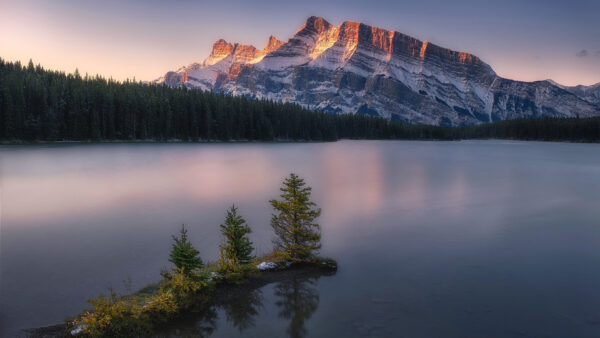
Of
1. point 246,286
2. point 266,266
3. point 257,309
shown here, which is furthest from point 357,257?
point 257,309

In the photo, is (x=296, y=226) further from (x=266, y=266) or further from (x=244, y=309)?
(x=244, y=309)

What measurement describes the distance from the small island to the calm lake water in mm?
732

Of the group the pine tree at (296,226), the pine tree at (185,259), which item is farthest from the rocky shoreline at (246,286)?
the pine tree at (185,259)

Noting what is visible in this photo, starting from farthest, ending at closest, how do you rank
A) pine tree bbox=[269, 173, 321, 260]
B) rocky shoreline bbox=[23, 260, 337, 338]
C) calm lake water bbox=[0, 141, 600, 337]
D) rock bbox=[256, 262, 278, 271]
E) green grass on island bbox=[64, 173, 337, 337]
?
pine tree bbox=[269, 173, 321, 260] < rock bbox=[256, 262, 278, 271] < calm lake water bbox=[0, 141, 600, 337] < rocky shoreline bbox=[23, 260, 337, 338] < green grass on island bbox=[64, 173, 337, 337]

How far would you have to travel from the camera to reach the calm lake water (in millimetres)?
10219

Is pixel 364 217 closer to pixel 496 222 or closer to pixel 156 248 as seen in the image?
pixel 496 222

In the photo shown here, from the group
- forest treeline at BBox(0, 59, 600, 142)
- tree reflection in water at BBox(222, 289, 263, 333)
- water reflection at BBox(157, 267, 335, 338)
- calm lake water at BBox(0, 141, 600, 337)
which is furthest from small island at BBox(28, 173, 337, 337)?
forest treeline at BBox(0, 59, 600, 142)

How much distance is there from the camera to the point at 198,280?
11281mm

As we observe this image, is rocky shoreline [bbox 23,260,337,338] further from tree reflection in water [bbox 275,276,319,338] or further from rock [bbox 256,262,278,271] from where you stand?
tree reflection in water [bbox 275,276,319,338]

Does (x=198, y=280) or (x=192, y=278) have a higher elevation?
(x=192, y=278)

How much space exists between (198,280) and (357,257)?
7.57m

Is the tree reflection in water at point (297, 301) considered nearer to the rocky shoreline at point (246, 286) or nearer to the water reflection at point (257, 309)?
the water reflection at point (257, 309)

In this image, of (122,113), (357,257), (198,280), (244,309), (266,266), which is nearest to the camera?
(244,309)

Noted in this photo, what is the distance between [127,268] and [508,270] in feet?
53.0
